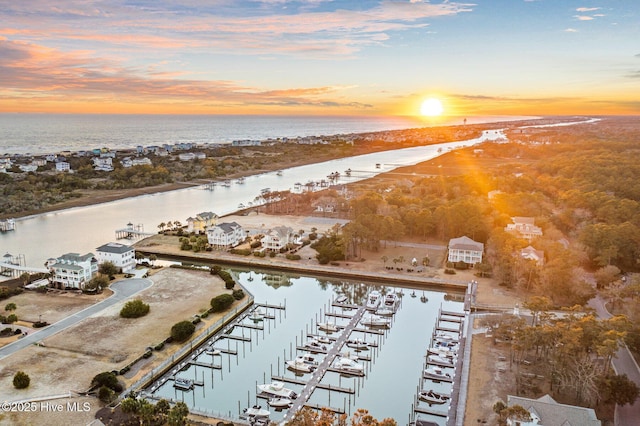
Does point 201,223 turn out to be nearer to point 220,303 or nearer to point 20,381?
point 220,303

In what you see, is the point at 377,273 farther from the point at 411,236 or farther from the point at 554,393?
the point at 554,393

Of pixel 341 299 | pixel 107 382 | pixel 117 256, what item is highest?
pixel 117 256

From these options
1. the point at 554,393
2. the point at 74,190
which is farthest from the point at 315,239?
the point at 74,190

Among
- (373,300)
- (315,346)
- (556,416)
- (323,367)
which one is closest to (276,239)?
(373,300)

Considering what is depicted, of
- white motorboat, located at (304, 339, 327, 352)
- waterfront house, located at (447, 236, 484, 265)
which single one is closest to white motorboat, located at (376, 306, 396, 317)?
white motorboat, located at (304, 339, 327, 352)

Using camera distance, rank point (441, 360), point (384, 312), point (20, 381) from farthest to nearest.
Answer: point (384, 312), point (441, 360), point (20, 381)
